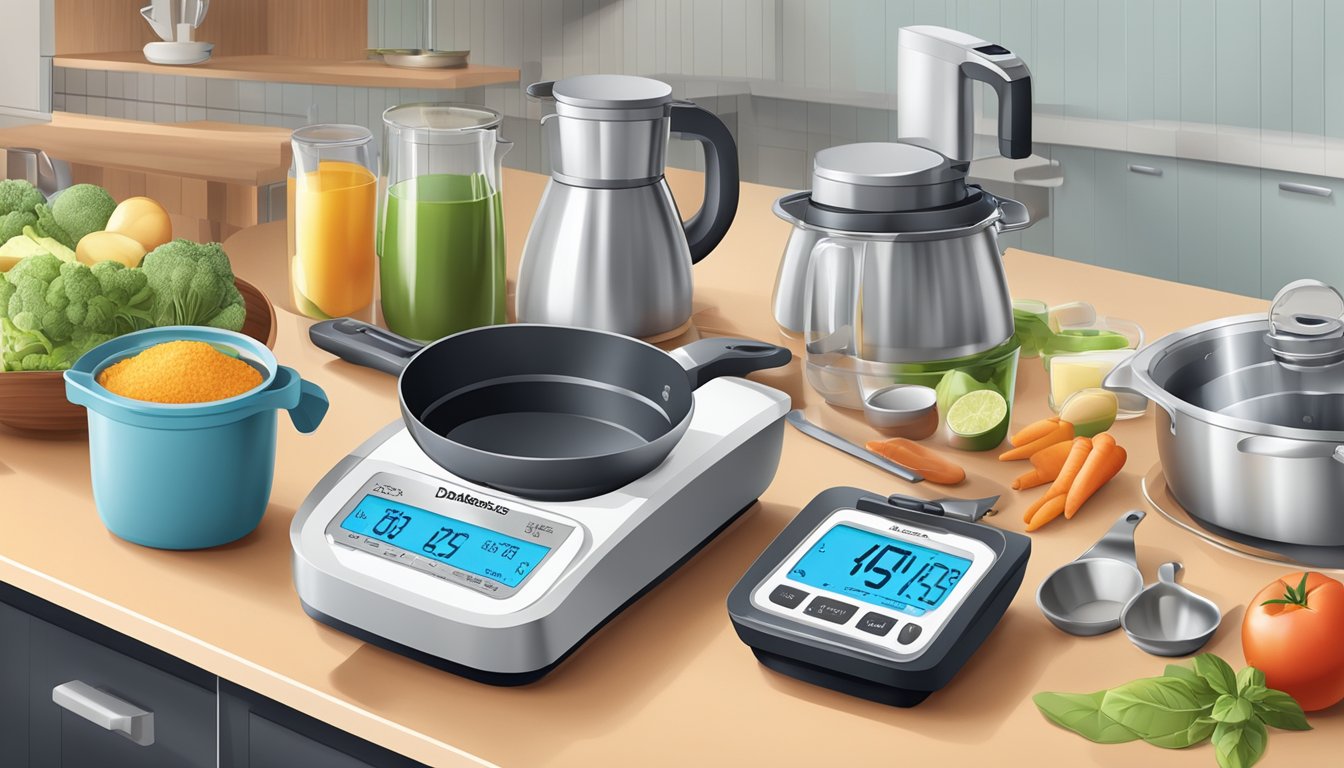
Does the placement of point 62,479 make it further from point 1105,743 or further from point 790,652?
point 1105,743

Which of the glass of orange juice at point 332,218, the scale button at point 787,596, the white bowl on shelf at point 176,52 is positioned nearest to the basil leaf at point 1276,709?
the scale button at point 787,596

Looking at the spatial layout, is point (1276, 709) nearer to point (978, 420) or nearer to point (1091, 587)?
point (1091, 587)

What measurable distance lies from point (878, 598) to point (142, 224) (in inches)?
34.4

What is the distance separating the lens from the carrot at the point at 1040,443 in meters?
0.97

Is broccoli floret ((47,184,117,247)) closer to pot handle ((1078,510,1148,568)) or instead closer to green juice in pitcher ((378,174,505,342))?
green juice in pitcher ((378,174,505,342))

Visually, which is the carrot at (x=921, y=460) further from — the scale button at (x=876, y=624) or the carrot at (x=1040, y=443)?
the scale button at (x=876, y=624)

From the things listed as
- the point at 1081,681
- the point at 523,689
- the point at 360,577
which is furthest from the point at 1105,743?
the point at 360,577

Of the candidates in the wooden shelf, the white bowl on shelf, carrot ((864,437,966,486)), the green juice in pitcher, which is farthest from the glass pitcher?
the white bowl on shelf

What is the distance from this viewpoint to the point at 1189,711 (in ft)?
2.09

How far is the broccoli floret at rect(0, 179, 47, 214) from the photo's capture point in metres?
1.14

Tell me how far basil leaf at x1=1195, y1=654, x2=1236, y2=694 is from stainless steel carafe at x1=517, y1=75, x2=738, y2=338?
630mm

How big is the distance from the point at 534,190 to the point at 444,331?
77 cm

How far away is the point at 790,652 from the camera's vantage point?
679mm

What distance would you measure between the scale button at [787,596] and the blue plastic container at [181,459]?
34 centimetres
